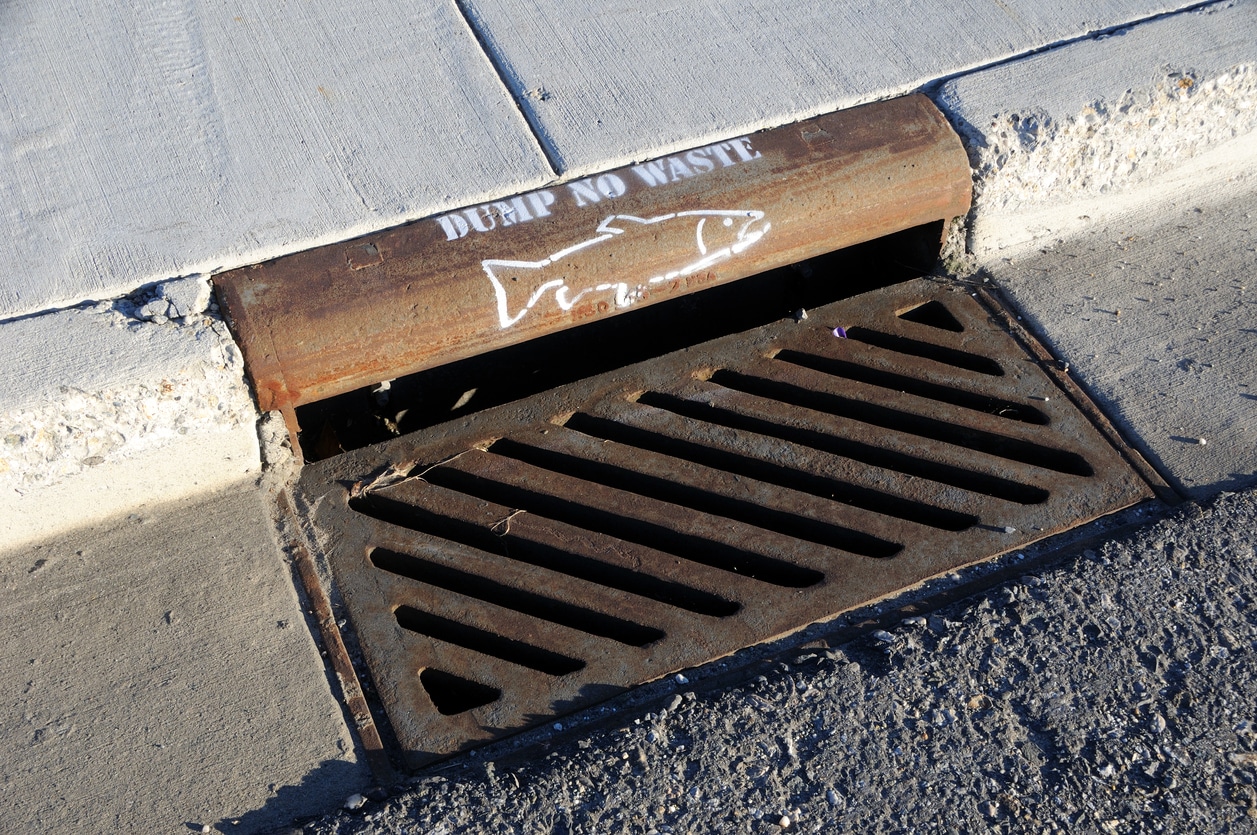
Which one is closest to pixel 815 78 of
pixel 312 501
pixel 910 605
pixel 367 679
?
Answer: pixel 910 605

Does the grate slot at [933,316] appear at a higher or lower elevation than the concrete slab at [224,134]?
lower

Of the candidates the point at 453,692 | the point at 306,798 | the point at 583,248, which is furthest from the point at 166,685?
the point at 583,248

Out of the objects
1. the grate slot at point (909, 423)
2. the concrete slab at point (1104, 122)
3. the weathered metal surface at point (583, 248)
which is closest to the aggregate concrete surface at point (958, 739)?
the grate slot at point (909, 423)

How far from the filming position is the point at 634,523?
2.09 m

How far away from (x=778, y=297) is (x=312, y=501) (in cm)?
118

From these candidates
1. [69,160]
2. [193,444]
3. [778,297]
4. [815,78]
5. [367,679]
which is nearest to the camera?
[367,679]

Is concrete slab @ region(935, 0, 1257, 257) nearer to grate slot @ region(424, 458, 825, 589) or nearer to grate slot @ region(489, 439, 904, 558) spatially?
grate slot @ region(489, 439, 904, 558)

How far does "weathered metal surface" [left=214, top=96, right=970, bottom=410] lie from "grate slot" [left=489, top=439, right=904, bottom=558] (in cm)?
24

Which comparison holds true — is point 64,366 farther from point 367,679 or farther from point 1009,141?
point 1009,141

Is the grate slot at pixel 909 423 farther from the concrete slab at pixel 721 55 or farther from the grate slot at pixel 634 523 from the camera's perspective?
the concrete slab at pixel 721 55

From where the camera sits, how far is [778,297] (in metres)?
2.66

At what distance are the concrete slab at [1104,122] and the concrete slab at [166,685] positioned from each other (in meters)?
1.70

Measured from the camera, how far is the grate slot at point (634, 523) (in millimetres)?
2029

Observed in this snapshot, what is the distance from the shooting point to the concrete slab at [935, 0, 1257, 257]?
2.41 metres
